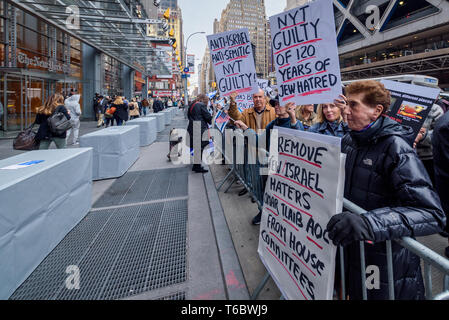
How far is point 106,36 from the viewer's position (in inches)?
570

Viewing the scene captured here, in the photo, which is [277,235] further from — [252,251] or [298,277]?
[252,251]

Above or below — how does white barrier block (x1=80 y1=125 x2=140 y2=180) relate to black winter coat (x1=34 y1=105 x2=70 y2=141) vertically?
below

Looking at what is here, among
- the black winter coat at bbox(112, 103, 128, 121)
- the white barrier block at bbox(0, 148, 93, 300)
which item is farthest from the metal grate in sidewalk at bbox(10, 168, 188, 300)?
the black winter coat at bbox(112, 103, 128, 121)

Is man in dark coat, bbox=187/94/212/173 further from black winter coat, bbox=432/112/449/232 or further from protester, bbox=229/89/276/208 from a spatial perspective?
black winter coat, bbox=432/112/449/232

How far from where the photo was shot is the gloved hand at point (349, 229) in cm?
134

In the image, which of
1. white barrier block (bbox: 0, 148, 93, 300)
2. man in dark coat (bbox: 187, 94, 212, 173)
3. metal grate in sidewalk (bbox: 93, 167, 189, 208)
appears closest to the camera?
white barrier block (bbox: 0, 148, 93, 300)

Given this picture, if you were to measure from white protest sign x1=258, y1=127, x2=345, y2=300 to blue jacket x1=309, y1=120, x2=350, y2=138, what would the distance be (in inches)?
56.0

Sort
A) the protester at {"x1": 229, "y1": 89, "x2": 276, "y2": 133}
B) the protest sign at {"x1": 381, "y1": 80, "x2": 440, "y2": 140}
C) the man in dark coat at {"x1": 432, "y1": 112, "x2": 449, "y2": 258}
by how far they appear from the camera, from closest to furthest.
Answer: the man in dark coat at {"x1": 432, "y1": 112, "x2": 449, "y2": 258} → the protest sign at {"x1": 381, "y1": 80, "x2": 440, "y2": 140} → the protester at {"x1": 229, "y1": 89, "x2": 276, "y2": 133}

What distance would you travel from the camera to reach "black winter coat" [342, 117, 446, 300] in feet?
4.56

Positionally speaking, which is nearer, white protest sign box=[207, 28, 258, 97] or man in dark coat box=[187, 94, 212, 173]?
white protest sign box=[207, 28, 258, 97]
